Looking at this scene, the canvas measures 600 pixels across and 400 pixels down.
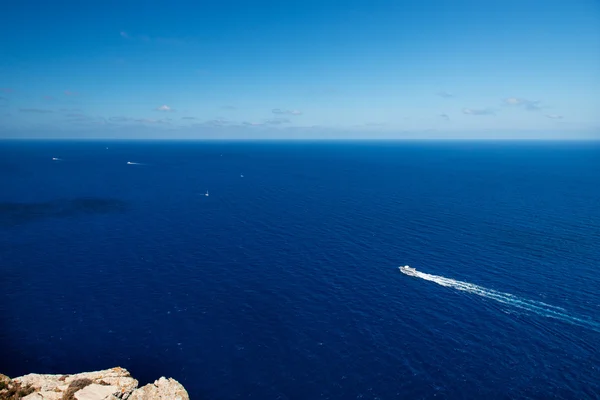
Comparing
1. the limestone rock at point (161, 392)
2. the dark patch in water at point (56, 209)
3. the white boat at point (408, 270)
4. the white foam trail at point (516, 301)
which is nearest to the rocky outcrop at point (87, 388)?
the limestone rock at point (161, 392)

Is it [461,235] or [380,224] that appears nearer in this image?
[461,235]

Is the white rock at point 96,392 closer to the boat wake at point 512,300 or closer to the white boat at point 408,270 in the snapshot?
the white boat at point 408,270

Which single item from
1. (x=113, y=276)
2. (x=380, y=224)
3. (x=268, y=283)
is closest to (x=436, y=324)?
(x=268, y=283)

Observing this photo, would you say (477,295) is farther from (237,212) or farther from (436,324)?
(237,212)

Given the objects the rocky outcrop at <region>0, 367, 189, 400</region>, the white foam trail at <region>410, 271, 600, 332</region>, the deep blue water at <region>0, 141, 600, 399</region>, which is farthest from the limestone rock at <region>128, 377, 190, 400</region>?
the white foam trail at <region>410, 271, 600, 332</region>

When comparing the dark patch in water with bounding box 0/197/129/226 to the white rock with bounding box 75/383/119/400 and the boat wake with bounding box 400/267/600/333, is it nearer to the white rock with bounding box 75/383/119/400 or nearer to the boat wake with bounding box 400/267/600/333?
the white rock with bounding box 75/383/119/400

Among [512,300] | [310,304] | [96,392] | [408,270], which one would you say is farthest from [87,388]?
[512,300]

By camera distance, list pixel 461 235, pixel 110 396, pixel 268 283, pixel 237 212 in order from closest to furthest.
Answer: pixel 110 396
pixel 268 283
pixel 461 235
pixel 237 212
